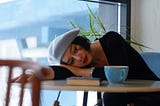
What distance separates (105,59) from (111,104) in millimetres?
259

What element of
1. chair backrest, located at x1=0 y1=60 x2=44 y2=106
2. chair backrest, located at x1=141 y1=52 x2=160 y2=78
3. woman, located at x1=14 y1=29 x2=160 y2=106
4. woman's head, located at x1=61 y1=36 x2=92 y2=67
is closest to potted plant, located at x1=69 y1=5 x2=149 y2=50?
chair backrest, located at x1=141 y1=52 x2=160 y2=78

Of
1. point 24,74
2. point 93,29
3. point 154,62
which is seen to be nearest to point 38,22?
point 93,29

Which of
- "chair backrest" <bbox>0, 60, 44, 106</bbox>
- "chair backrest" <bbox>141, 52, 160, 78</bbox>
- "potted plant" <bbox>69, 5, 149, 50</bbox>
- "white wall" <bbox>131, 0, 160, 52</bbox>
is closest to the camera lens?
"chair backrest" <bbox>0, 60, 44, 106</bbox>

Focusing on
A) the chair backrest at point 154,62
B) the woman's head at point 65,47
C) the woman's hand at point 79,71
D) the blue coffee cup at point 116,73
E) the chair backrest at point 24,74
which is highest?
the chair backrest at point 24,74

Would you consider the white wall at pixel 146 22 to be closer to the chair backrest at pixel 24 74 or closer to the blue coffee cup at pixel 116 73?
the blue coffee cup at pixel 116 73

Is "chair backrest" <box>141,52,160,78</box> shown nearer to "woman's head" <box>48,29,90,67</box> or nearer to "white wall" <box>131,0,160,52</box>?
"woman's head" <box>48,29,90,67</box>

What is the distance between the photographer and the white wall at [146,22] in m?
3.14

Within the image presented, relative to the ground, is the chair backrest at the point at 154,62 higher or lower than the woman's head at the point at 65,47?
lower

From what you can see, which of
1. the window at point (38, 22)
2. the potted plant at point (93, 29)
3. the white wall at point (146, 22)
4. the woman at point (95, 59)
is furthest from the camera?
the white wall at point (146, 22)

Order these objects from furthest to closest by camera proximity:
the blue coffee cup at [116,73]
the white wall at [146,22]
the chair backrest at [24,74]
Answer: the white wall at [146,22]
the blue coffee cup at [116,73]
the chair backrest at [24,74]

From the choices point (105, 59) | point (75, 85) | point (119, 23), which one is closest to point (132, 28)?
point (119, 23)

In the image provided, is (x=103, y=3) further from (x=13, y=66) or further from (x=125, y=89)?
(x=13, y=66)

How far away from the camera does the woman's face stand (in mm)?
1633

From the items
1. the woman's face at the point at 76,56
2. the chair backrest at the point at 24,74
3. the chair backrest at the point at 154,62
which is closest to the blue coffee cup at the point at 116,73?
the woman's face at the point at 76,56
